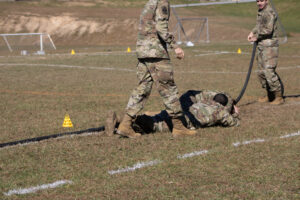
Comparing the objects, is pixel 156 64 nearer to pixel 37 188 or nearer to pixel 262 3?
pixel 37 188

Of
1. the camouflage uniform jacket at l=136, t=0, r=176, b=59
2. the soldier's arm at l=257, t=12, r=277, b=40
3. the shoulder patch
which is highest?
the shoulder patch

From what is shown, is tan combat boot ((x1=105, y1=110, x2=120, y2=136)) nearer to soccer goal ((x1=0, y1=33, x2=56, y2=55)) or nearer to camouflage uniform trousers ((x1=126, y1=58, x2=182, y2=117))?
camouflage uniform trousers ((x1=126, y1=58, x2=182, y2=117))

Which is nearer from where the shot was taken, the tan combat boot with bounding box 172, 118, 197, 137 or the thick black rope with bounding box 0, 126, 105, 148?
the thick black rope with bounding box 0, 126, 105, 148

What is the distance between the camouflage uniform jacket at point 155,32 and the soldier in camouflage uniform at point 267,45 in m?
3.65

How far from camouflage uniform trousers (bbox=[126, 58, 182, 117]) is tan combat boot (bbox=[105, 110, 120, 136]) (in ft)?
0.97

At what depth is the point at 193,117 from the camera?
823 cm

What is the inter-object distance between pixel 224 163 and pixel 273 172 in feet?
2.00

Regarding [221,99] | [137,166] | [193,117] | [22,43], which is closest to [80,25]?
[22,43]

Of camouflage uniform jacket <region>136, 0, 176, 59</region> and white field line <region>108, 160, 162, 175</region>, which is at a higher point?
camouflage uniform jacket <region>136, 0, 176, 59</region>

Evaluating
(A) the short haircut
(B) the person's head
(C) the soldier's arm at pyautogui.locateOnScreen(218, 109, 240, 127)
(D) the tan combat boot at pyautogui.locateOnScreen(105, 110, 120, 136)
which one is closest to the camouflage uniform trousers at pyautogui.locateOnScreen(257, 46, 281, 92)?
(B) the person's head

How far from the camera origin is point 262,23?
35.2 ft

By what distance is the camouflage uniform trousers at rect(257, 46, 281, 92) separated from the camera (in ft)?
35.7

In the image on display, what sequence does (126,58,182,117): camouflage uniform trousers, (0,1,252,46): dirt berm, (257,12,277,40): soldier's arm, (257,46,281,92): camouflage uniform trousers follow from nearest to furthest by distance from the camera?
(126,58,182,117): camouflage uniform trousers, (257,12,277,40): soldier's arm, (257,46,281,92): camouflage uniform trousers, (0,1,252,46): dirt berm

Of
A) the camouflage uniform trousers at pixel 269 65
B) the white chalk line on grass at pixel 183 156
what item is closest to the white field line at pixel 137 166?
the white chalk line on grass at pixel 183 156
